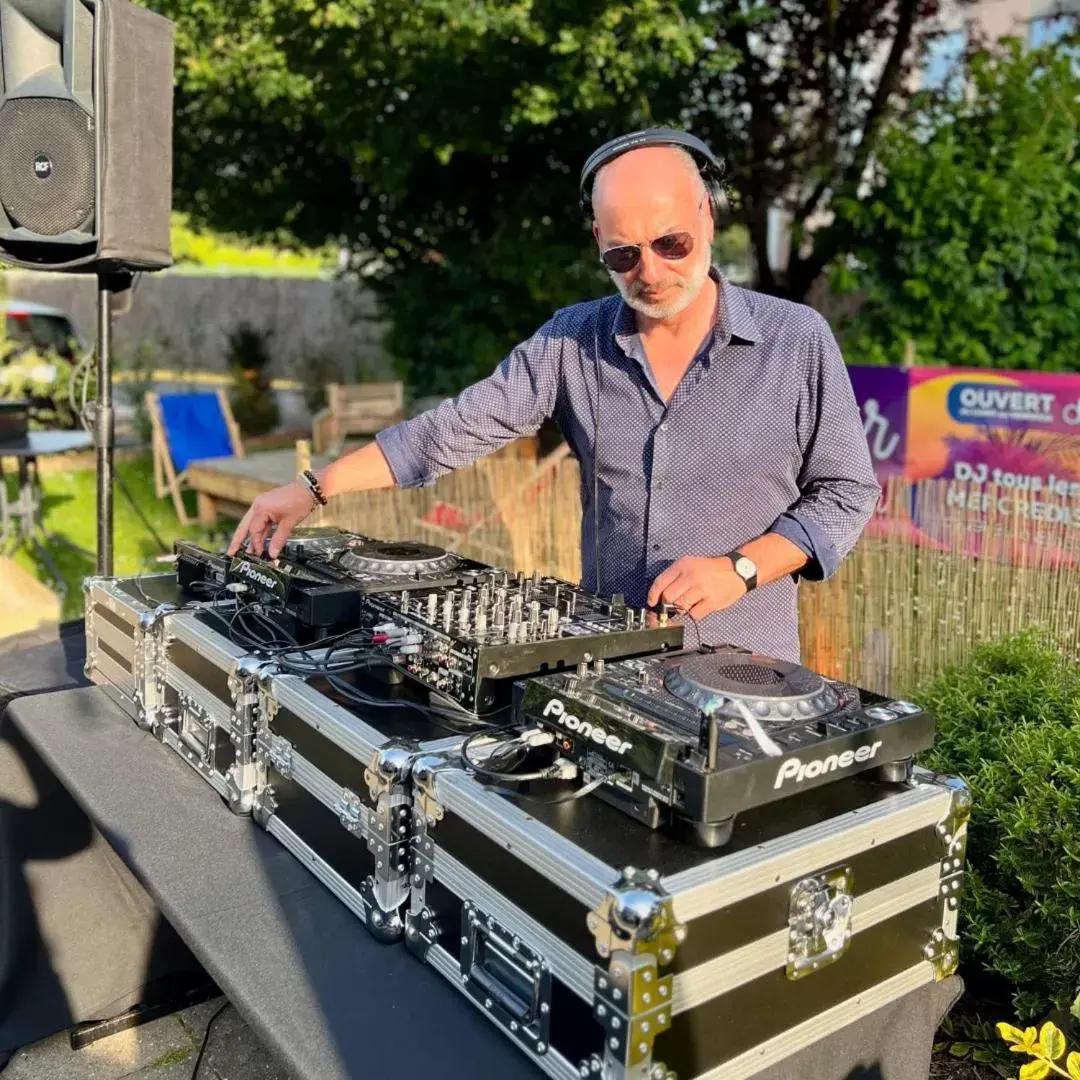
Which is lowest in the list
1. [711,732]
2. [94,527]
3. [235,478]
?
[94,527]

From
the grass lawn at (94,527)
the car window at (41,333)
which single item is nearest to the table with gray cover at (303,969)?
the grass lawn at (94,527)

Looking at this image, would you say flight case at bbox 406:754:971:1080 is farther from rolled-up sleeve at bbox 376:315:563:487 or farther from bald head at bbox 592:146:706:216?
bald head at bbox 592:146:706:216

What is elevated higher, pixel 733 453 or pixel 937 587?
pixel 733 453

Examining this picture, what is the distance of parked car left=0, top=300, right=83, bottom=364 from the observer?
11.3m

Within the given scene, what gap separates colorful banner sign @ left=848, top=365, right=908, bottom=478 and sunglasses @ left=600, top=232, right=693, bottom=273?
13.6 feet

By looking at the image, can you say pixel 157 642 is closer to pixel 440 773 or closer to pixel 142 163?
pixel 440 773

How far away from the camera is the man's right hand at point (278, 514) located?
2.30 meters

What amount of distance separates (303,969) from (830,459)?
4.33ft

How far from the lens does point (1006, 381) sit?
5.30 m

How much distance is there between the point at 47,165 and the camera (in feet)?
10.5

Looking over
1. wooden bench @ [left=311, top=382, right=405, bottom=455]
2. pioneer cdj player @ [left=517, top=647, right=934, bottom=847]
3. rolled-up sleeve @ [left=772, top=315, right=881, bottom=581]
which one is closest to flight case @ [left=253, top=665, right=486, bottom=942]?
pioneer cdj player @ [left=517, top=647, right=934, bottom=847]

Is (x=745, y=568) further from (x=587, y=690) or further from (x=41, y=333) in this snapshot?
(x=41, y=333)

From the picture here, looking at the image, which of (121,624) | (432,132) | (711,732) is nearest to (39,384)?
(432,132)

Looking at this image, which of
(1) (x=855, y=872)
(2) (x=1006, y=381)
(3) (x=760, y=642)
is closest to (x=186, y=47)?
(2) (x=1006, y=381)
